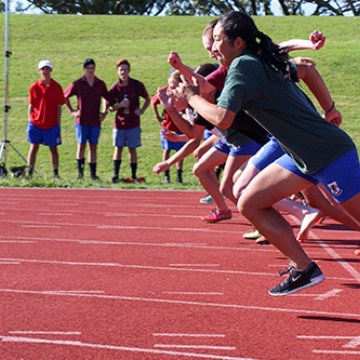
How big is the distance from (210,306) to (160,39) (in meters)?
27.0

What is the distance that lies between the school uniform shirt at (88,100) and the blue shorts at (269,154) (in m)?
7.74

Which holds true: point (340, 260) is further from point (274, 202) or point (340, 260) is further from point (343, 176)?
point (343, 176)

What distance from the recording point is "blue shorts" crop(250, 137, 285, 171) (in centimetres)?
605

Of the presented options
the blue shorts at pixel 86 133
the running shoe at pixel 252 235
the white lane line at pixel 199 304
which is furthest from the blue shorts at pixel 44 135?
the white lane line at pixel 199 304

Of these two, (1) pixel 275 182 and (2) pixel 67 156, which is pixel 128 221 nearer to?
(1) pixel 275 182

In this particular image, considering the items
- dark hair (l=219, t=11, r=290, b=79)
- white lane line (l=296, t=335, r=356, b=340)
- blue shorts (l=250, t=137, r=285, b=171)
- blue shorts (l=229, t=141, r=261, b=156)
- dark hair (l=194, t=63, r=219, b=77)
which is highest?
dark hair (l=219, t=11, r=290, b=79)

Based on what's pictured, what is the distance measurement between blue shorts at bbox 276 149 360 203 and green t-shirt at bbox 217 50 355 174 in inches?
1.5

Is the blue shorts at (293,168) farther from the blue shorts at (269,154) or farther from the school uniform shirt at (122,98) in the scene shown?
the school uniform shirt at (122,98)

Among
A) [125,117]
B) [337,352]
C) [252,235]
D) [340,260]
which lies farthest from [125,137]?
[337,352]

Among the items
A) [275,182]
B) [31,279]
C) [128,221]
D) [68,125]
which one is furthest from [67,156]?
[275,182]

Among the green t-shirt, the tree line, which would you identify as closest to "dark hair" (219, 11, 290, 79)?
the green t-shirt

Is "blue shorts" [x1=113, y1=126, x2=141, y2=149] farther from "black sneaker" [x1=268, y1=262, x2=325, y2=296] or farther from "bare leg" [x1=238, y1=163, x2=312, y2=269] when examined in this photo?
"black sneaker" [x1=268, y1=262, x2=325, y2=296]

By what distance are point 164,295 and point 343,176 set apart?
1.52 m

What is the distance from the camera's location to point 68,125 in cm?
1998
